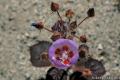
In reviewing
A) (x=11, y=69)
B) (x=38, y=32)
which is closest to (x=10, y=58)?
(x=11, y=69)

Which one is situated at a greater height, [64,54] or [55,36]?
[55,36]

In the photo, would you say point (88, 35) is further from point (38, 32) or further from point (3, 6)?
point (3, 6)

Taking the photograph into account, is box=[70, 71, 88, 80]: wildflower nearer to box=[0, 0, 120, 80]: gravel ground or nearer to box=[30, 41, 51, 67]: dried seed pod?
box=[30, 41, 51, 67]: dried seed pod

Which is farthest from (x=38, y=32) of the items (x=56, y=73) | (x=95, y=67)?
(x=95, y=67)

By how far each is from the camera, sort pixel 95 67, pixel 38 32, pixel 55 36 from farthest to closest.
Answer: pixel 38 32, pixel 95 67, pixel 55 36

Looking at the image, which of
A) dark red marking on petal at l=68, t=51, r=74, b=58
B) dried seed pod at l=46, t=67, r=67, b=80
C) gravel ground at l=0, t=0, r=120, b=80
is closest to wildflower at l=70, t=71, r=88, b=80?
dried seed pod at l=46, t=67, r=67, b=80

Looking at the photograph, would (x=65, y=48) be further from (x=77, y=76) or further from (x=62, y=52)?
(x=77, y=76)
